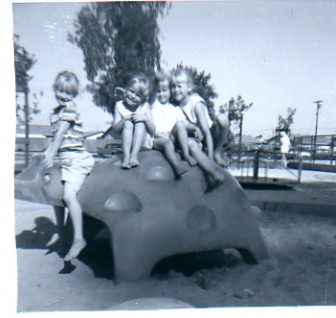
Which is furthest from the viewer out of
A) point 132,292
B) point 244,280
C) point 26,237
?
point 26,237

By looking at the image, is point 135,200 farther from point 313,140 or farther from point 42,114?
point 313,140

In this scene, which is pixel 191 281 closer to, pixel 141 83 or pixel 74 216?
pixel 74 216

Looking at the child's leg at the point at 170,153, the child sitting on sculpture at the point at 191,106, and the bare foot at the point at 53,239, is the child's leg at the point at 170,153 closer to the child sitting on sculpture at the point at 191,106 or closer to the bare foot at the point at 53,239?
the child sitting on sculpture at the point at 191,106

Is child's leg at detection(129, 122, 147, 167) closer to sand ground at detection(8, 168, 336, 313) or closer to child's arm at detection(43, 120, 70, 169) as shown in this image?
child's arm at detection(43, 120, 70, 169)

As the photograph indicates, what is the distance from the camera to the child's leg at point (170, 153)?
2.23 metres

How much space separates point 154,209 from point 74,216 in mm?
562

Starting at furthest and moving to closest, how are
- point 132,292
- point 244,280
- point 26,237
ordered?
point 26,237 < point 244,280 < point 132,292

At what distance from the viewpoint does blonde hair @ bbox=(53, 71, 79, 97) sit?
2.32 meters

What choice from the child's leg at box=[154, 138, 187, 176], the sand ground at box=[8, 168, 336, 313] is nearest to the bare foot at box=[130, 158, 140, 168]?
the child's leg at box=[154, 138, 187, 176]

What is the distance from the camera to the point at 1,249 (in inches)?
91.9

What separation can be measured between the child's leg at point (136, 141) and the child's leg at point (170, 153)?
0.13m

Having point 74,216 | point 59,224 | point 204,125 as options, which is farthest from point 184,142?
point 59,224

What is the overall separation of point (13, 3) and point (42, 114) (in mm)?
735

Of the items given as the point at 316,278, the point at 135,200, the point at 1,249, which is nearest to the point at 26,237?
the point at 1,249
